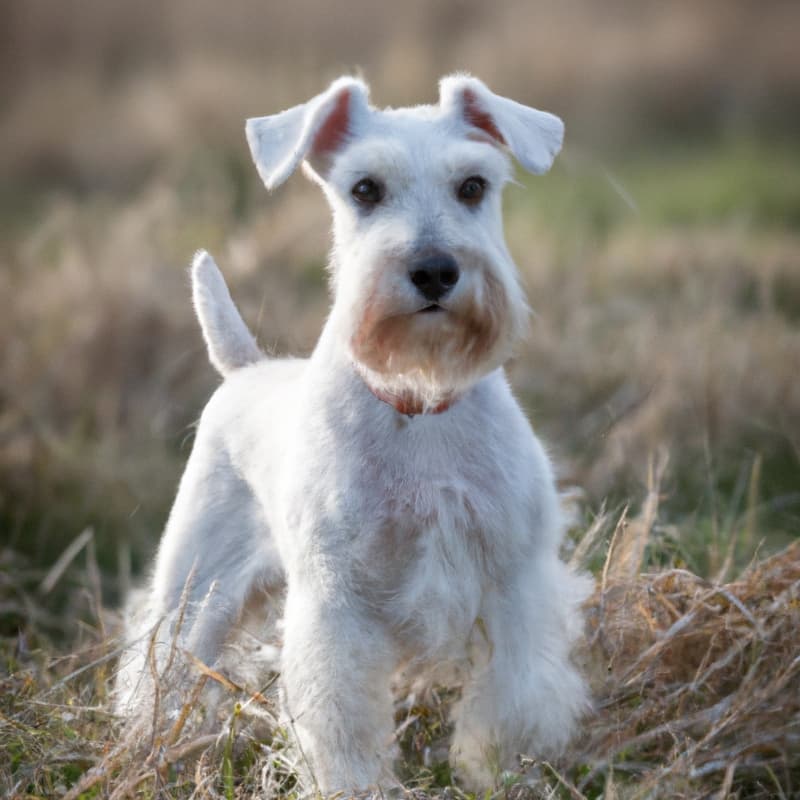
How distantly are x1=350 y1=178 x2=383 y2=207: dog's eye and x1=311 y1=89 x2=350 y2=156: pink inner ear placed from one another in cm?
27

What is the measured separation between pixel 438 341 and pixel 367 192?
521mm

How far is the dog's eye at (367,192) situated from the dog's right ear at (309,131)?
0.18 meters

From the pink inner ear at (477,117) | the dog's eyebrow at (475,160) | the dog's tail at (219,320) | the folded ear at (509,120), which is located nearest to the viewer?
the dog's eyebrow at (475,160)

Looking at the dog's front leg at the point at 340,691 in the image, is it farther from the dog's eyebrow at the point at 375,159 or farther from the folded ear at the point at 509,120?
the folded ear at the point at 509,120

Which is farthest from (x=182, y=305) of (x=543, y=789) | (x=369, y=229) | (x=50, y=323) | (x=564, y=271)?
(x=543, y=789)

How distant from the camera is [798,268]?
27.8 feet

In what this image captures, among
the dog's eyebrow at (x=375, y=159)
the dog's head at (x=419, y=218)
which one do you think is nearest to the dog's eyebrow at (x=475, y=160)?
the dog's head at (x=419, y=218)

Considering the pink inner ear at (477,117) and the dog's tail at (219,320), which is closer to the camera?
the pink inner ear at (477,117)

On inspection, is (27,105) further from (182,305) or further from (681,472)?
(681,472)

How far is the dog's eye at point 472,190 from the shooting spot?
3.38 metres

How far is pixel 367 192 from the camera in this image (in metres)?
3.45

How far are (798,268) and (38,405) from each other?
4.97 m

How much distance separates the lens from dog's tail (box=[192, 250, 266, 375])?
4.26m

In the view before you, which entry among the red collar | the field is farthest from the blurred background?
the red collar
